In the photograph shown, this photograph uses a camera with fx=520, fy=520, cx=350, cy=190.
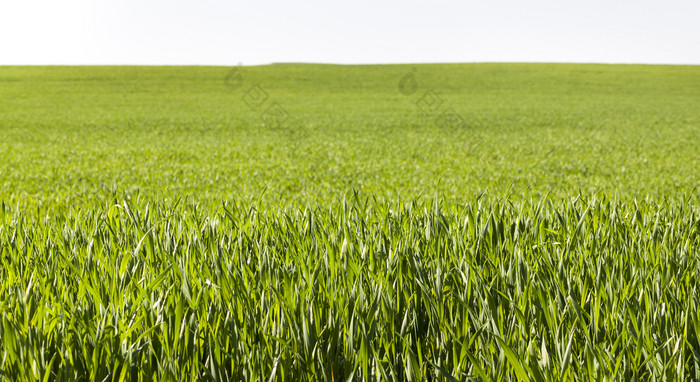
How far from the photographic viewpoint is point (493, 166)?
1212 centimetres

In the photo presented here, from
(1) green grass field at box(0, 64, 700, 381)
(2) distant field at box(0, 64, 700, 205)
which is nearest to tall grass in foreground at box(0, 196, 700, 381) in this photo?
(1) green grass field at box(0, 64, 700, 381)

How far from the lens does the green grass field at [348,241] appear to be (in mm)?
1679

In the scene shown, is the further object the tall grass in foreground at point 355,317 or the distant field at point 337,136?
the distant field at point 337,136

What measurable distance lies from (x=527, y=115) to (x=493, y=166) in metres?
13.9

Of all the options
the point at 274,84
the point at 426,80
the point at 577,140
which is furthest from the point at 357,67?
the point at 577,140

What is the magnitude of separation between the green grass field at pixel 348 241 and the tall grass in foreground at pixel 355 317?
1 cm

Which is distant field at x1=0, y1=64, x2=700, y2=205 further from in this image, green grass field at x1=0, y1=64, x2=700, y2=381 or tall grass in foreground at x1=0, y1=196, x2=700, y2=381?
tall grass in foreground at x1=0, y1=196, x2=700, y2=381

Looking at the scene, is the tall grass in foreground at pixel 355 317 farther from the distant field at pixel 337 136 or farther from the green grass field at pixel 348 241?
the distant field at pixel 337 136

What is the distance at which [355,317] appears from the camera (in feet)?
6.21

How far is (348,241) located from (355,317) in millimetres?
703

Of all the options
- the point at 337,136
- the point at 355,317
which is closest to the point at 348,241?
the point at 355,317

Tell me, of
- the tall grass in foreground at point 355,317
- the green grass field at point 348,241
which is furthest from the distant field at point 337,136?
the tall grass in foreground at point 355,317

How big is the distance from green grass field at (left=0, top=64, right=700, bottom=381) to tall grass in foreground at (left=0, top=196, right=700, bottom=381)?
0.01 meters

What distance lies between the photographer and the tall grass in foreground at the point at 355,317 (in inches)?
62.8
